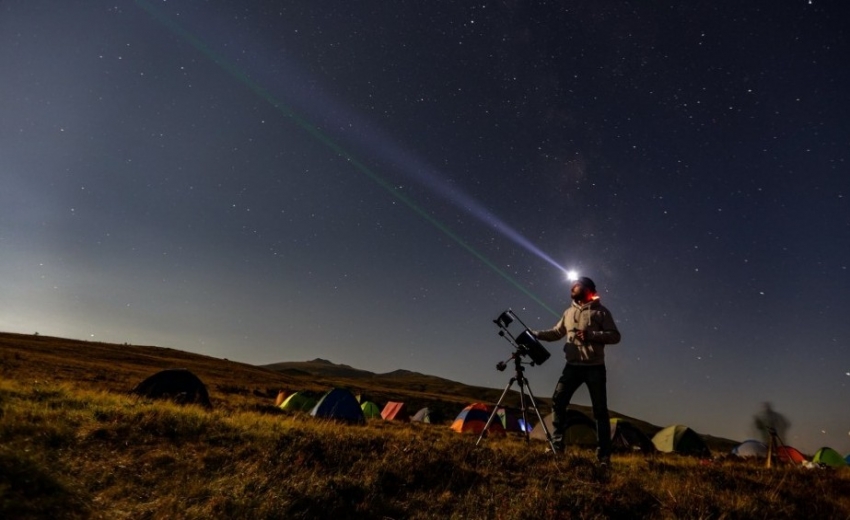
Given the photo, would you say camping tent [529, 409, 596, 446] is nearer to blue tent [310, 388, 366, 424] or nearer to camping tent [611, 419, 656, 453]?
camping tent [611, 419, 656, 453]

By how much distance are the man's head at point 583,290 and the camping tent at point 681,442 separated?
1474 cm

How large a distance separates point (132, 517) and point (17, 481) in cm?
105

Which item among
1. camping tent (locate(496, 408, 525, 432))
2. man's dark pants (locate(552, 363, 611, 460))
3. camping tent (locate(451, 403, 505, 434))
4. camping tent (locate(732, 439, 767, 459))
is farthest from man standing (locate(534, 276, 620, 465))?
camping tent (locate(496, 408, 525, 432))

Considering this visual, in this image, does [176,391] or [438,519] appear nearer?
[438,519]

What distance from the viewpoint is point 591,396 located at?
6.70m

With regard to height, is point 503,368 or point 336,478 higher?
point 503,368

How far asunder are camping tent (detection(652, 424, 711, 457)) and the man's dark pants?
14.4 meters

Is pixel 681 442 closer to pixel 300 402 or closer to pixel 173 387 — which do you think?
pixel 300 402

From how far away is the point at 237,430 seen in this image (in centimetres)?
621

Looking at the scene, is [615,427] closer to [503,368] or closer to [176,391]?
[503,368]

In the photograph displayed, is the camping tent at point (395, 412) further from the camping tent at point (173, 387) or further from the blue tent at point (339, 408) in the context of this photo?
the camping tent at point (173, 387)

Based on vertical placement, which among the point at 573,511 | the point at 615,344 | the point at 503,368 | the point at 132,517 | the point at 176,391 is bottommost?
the point at 176,391

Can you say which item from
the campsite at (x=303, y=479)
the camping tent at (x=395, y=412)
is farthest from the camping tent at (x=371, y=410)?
the campsite at (x=303, y=479)

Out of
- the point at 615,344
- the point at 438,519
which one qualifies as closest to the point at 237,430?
the point at 438,519
